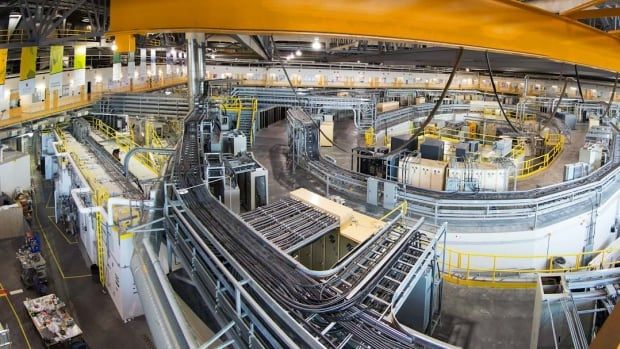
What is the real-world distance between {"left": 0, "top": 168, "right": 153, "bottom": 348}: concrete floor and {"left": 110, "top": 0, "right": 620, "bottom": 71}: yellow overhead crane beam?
10.2 meters

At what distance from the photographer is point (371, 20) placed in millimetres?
3496

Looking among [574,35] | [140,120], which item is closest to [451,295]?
[574,35]

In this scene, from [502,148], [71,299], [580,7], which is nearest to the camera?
[580,7]

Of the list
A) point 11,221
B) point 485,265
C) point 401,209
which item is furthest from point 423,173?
point 11,221

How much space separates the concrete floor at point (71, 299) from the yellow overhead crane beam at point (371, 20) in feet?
33.4

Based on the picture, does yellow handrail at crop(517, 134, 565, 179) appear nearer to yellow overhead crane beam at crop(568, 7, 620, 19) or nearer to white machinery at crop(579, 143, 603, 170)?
white machinery at crop(579, 143, 603, 170)

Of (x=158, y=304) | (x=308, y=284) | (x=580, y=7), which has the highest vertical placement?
(x=580, y=7)

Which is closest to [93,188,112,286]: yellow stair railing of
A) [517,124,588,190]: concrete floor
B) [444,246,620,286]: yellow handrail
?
[444,246,620,286]: yellow handrail

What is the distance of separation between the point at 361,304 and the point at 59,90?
2740 centimetres

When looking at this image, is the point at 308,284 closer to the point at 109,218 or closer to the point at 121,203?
the point at 121,203

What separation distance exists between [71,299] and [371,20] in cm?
1394

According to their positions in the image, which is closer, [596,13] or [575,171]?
[596,13]

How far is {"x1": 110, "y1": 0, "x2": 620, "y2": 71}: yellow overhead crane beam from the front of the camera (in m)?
3.33

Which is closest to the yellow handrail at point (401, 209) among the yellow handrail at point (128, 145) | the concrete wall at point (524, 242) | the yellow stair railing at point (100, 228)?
the concrete wall at point (524, 242)
